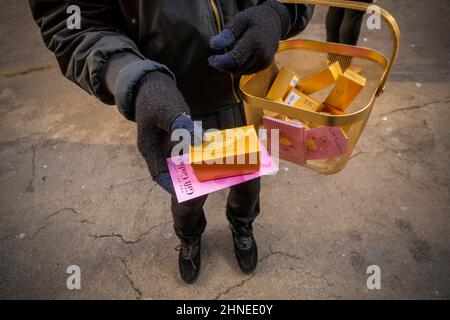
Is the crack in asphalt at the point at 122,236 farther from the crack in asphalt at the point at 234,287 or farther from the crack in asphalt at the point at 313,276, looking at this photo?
the crack in asphalt at the point at 313,276

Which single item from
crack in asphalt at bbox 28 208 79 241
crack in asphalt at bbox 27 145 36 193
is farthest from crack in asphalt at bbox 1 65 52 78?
crack in asphalt at bbox 28 208 79 241

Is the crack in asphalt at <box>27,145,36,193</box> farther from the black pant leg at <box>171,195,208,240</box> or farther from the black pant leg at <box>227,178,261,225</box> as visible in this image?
the black pant leg at <box>227,178,261,225</box>

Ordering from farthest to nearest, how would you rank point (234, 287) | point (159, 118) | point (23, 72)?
point (23, 72) < point (234, 287) < point (159, 118)

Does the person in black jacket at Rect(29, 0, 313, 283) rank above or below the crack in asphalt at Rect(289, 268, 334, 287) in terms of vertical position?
above

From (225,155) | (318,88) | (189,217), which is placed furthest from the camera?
(189,217)

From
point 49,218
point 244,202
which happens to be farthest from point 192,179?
point 49,218

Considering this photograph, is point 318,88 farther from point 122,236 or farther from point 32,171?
point 32,171

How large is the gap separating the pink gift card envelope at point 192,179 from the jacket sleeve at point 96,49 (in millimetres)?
208

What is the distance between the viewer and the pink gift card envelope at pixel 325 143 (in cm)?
106

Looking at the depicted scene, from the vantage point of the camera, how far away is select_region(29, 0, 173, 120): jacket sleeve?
3.01 feet

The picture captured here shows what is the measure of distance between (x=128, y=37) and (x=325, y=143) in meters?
0.75

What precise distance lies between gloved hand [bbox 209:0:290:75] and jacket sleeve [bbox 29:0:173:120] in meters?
0.18

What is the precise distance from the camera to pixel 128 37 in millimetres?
1078

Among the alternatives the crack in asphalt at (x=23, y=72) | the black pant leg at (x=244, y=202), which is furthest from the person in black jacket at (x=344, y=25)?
the crack in asphalt at (x=23, y=72)
